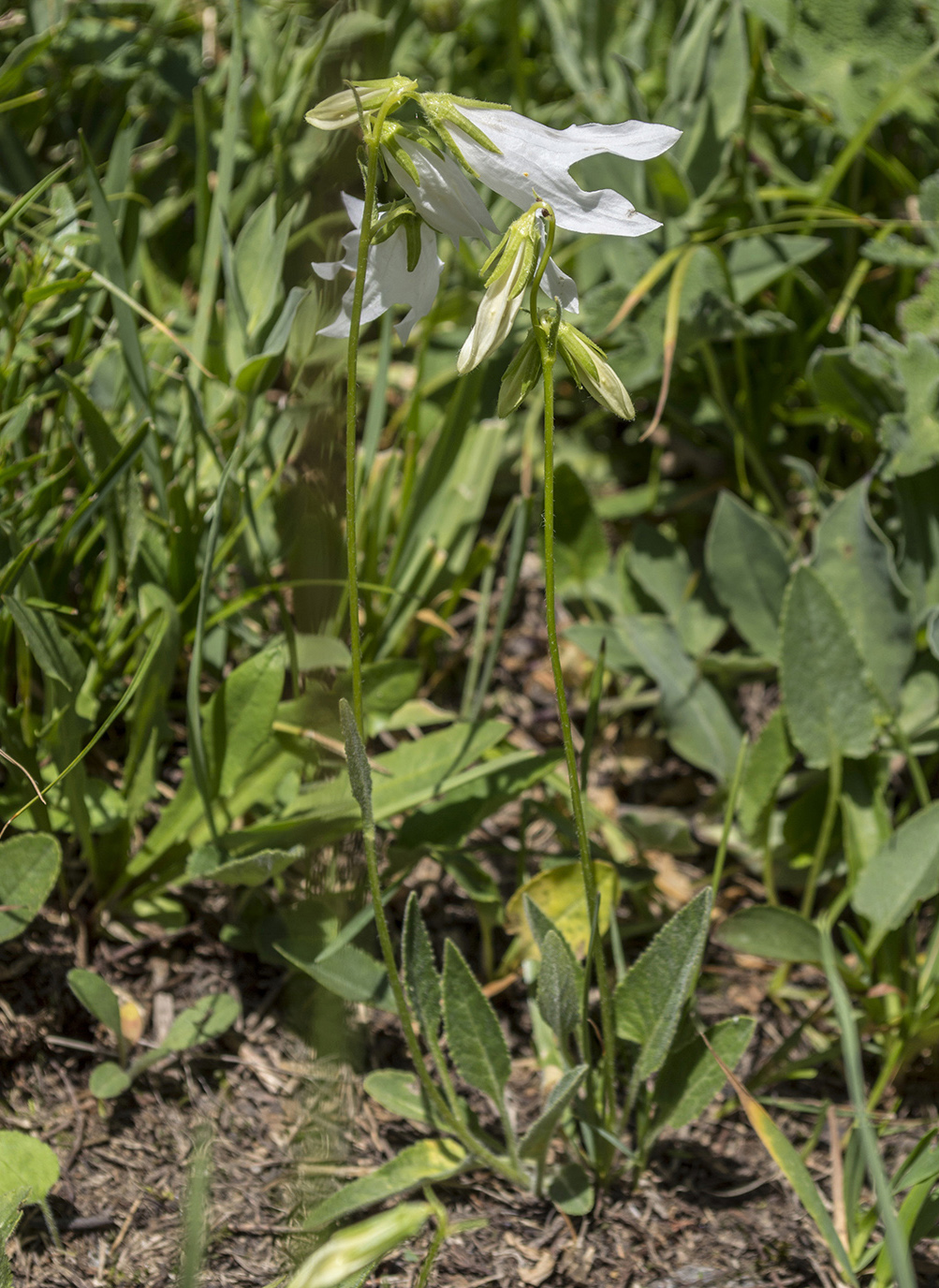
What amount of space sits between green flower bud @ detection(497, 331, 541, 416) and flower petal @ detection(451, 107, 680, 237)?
0.31 feet

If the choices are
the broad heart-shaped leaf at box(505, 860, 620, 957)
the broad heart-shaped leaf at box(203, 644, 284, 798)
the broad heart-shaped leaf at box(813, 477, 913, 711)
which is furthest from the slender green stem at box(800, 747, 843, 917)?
the broad heart-shaped leaf at box(203, 644, 284, 798)

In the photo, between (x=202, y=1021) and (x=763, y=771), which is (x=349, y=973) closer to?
(x=202, y=1021)

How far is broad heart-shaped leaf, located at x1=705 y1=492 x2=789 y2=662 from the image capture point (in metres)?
1.65

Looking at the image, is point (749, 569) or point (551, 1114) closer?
point (551, 1114)

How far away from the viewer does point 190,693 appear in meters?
1.18

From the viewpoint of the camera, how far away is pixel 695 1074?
3.91ft

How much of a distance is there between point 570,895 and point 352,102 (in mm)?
907

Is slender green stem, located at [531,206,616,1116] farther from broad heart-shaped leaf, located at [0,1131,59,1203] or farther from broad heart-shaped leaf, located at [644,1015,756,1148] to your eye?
broad heart-shaped leaf, located at [0,1131,59,1203]

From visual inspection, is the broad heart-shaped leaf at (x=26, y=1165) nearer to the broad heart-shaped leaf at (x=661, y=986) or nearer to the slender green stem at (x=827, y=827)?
the broad heart-shaped leaf at (x=661, y=986)

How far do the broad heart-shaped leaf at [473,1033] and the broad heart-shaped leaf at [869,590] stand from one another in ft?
2.47

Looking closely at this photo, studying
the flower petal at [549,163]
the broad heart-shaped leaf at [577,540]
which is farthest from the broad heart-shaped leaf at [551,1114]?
the broad heart-shaped leaf at [577,540]

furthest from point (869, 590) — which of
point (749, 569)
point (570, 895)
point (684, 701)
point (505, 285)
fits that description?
point (505, 285)

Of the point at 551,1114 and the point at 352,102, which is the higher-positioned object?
the point at 352,102

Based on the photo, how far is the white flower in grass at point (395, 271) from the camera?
930 millimetres
